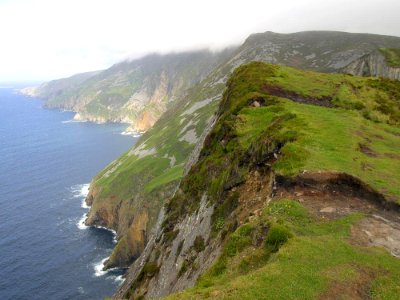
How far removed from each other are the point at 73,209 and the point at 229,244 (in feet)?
452

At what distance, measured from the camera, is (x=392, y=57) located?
81625 millimetres

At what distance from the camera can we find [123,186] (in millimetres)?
146625

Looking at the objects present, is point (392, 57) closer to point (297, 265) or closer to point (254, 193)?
point (254, 193)

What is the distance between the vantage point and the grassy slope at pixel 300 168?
1744 centimetres

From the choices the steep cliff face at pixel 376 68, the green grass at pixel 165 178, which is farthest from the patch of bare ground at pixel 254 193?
the green grass at pixel 165 178

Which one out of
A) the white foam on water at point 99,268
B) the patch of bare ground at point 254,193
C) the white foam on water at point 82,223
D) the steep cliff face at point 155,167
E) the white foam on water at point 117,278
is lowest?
the white foam on water at point 82,223

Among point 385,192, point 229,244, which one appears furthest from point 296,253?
point 385,192

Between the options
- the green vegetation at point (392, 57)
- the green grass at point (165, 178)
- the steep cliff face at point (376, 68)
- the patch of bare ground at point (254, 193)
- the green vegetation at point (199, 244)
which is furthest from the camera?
the green grass at point (165, 178)

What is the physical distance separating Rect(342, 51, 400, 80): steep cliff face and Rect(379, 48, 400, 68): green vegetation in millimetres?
617

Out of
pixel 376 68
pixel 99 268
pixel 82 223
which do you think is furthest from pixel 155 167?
pixel 376 68

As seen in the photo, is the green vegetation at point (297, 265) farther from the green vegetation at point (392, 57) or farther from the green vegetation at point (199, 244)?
the green vegetation at point (392, 57)

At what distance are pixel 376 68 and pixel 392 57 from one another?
12.7 ft

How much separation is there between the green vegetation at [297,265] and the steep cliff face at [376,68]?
213ft

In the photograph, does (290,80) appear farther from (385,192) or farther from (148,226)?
(148,226)
